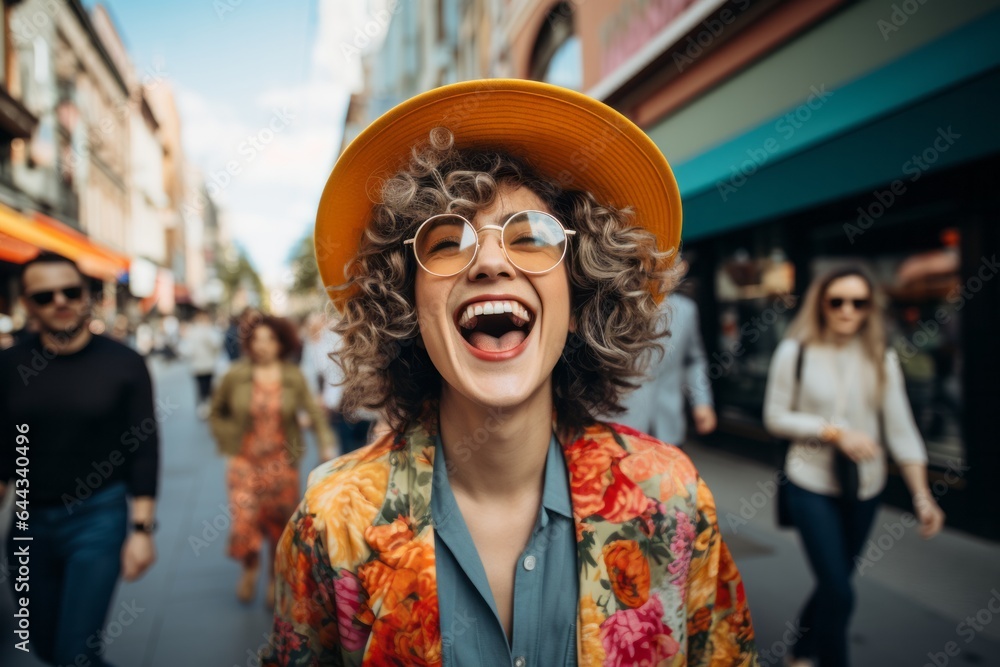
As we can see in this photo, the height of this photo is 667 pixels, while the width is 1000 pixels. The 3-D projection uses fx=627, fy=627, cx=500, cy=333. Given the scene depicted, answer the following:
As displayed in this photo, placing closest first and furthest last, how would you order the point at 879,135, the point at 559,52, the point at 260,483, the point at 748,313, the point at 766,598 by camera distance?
the point at 879,135 → the point at 766,598 → the point at 260,483 → the point at 748,313 → the point at 559,52

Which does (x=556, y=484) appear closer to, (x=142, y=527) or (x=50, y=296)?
(x=142, y=527)

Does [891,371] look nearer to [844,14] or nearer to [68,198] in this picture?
[844,14]

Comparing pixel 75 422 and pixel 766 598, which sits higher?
pixel 75 422

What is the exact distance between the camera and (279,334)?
183 inches

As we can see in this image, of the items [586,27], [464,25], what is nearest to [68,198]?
[464,25]

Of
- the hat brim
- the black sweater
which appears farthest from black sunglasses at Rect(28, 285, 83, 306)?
the hat brim

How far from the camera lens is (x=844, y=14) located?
17.0 feet

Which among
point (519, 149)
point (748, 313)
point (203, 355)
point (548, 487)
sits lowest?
point (203, 355)

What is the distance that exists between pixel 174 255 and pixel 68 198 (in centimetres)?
3084

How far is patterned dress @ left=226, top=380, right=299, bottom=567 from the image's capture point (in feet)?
13.7

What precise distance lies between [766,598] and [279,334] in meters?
3.77

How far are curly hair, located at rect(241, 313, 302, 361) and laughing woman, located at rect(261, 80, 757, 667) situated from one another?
3.16 metres

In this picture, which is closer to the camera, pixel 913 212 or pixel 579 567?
pixel 579 567

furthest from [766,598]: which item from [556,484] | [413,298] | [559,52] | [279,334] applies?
[559,52]
